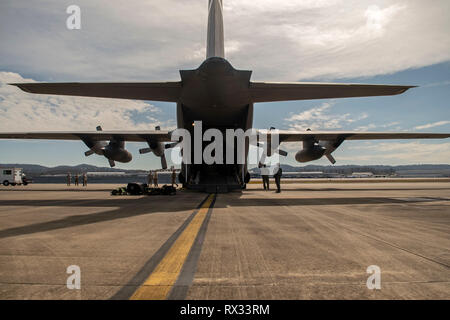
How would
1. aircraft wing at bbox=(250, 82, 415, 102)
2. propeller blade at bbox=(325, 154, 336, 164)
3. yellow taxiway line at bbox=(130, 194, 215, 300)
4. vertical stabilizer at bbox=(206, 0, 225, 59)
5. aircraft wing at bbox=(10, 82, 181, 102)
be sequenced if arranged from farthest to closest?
1. propeller blade at bbox=(325, 154, 336, 164)
2. vertical stabilizer at bbox=(206, 0, 225, 59)
3. aircraft wing at bbox=(250, 82, 415, 102)
4. aircraft wing at bbox=(10, 82, 181, 102)
5. yellow taxiway line at bbox=(130, 194, 215, 300)

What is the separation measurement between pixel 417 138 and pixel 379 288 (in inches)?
932

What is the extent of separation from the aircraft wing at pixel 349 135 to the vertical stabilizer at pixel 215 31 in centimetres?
706

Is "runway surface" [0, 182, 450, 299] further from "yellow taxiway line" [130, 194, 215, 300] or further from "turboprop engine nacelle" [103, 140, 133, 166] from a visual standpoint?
Answer: "turboprop engine nacelle" [103, 140, 133, 166]

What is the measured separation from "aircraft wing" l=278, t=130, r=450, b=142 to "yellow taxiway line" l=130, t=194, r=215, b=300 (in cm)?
1492

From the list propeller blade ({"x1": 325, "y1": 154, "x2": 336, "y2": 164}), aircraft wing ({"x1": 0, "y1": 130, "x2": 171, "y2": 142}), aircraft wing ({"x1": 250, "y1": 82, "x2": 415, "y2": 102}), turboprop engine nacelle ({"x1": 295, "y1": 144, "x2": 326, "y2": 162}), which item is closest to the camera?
aircraft wing ({"x1": 250, "y1": 82, "x2": 415, "y2": 102})

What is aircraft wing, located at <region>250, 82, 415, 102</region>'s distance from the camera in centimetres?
1134

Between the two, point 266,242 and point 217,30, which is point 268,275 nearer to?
point 266,242

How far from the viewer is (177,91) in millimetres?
13078

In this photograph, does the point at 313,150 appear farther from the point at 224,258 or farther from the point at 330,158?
the point at 224,258

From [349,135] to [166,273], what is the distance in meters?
18.4

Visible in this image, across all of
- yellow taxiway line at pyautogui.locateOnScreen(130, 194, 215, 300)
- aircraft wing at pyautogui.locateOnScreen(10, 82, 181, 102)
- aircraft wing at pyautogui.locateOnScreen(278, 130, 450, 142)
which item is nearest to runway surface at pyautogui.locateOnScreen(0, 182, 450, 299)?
yellow taxiway line at pyautogui.locateOnScreen(130, 194, 215, 300)

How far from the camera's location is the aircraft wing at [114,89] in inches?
423

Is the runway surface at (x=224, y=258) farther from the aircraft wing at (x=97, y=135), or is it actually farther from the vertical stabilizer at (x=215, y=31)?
the aircraft wing at (x=97, y=135)
